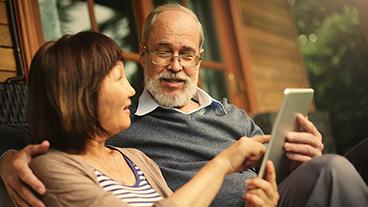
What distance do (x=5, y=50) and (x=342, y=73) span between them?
9211 mm

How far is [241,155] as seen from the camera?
1489 mm

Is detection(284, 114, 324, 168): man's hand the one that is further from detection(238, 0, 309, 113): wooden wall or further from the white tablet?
detection(238, 0, 309, 113): wooden wall

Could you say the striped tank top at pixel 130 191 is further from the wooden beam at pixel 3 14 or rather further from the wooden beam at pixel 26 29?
the wooden beam at pixel 3 14

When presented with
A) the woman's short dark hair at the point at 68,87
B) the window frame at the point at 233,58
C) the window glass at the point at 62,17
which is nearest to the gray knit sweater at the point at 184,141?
the woman's short dark hair at the point at 68,87

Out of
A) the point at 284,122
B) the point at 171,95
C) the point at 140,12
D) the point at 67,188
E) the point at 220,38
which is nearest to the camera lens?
the point at 67,188

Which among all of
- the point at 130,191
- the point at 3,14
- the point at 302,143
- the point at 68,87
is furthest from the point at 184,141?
the point at 3,14

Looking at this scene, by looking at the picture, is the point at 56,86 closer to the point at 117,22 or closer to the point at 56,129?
the point at 56,129

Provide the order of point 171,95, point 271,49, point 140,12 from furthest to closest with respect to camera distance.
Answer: point 271,49
point 140,12
point 171,95

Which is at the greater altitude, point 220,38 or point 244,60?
point 220,38

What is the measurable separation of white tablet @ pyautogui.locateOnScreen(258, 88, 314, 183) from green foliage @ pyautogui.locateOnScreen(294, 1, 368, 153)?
7.38 meters

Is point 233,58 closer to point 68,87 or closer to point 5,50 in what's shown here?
point 5,50

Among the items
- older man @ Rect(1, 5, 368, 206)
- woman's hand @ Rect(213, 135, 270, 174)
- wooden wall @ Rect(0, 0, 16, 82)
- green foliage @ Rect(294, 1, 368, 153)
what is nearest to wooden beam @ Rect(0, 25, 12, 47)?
wooden wall @ Rect(0, 0, 16, 82)

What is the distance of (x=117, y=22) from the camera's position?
3.29 m

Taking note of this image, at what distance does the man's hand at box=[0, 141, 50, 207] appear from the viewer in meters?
1.25
